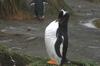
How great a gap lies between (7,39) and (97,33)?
2.62 metres

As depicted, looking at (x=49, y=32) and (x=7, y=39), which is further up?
(x=49, y=32)

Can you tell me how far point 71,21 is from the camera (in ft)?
42.6

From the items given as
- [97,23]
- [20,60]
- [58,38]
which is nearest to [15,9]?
[97,23]

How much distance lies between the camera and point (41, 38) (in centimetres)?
970

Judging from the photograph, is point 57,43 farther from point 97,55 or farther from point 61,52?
point 97,55

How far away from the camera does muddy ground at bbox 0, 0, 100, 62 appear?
27.0ft

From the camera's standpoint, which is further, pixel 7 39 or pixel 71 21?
pixel 71 21

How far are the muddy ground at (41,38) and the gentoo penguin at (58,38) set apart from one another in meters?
1.94

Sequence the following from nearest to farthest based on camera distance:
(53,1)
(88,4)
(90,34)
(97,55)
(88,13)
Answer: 1. (97,55)
2. (90,34)
3. (53,1)
4. (88,13)
5. (88,4)

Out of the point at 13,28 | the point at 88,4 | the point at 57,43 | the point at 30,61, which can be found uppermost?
the point at 57,43

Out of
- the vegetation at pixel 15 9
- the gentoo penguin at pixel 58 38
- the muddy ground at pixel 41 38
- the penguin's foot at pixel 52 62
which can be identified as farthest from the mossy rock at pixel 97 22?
the gentoo penguin at pixel 58 38

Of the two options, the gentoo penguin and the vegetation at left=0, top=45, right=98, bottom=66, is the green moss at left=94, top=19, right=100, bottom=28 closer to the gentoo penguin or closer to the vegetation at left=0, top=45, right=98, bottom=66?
the vegetation at left=0, top=45, right=98, bottom=66

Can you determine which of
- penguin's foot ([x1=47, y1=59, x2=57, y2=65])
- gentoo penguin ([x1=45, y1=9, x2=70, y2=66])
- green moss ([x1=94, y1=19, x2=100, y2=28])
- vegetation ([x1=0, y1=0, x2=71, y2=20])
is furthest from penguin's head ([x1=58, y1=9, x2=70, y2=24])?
vegetation ([x1=0, y1=0, x2=71, y2=20])

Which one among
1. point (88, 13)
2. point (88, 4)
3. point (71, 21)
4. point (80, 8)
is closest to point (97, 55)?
point (71, 21)
